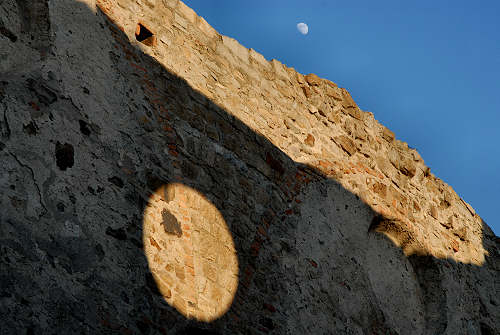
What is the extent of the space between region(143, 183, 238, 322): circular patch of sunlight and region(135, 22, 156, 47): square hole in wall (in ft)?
4.28

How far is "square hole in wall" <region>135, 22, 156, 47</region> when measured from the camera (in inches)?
174

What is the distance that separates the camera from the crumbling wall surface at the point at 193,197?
120 inches

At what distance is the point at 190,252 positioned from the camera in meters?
3.66

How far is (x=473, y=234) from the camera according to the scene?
672cm

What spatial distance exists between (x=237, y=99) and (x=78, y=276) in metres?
2.34

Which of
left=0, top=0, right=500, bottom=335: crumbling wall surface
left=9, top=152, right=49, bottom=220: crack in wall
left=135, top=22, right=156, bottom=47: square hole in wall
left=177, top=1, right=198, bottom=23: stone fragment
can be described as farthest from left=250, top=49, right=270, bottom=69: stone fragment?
left=9, top=152, right=49, bottom=220: crack in wall

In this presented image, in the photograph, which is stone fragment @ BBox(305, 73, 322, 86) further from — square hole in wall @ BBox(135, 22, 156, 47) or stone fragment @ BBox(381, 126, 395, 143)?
square hole in wall @ BBox(135, 22, 156, 47)

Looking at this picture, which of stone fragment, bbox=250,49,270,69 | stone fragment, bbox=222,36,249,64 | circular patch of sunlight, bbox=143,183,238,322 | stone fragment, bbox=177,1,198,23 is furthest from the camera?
stone fragment, bbox=250,49,270,69

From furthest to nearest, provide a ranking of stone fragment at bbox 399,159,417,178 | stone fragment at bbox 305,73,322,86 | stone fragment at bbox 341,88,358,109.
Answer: stone fragment at bbox 399,159,417,178, stone fragment at bbox 341,88,358,109, stone fragment at bbox 305,73,322,86

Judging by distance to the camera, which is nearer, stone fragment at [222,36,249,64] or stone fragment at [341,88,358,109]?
stone fragment at [222,36,249,64]

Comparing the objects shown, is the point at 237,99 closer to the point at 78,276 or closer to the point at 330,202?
the point at 330,202

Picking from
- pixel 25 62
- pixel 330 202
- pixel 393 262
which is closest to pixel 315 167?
pixel 330 202

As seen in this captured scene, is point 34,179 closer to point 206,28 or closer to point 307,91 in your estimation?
point 206,28

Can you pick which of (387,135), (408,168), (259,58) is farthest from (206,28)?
(408,168)
